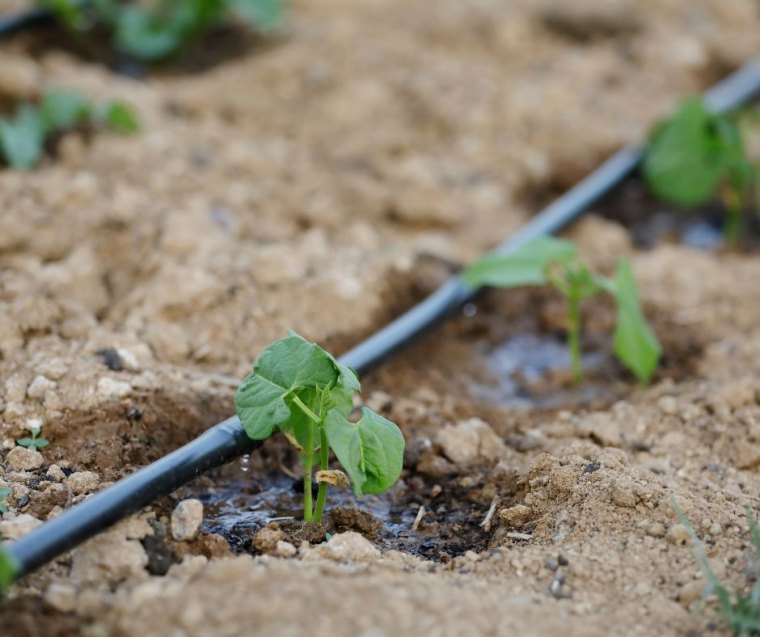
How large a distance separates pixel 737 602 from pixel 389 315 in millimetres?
1185

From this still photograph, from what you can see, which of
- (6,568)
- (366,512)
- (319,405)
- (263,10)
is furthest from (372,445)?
(263,10)

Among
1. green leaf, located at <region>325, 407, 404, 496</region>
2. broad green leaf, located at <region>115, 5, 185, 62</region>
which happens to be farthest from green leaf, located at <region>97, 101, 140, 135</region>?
green leaf, located at <region>325, 407, 404, 496</region>

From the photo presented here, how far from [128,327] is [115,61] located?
5.73ft

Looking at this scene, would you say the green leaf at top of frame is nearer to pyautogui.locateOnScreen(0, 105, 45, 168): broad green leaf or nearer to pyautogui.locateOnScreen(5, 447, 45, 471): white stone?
pyautogui.locateOnScreen(5, 447, 45, 471): white stone

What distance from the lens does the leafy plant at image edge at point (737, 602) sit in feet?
4.39

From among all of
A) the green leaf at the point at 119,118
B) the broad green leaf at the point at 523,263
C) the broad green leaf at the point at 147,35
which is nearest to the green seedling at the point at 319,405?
the broad green leaf at the point at 523,263

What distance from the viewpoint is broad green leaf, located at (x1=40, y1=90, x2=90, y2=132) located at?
9.25 ft

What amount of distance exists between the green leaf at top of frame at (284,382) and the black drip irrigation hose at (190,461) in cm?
14

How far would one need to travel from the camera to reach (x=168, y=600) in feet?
4.44

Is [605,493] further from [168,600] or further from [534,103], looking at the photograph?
[534,103]

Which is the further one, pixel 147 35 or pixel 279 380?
pixel 147 35

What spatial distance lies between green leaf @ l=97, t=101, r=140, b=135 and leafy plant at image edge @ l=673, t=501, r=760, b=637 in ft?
6.67

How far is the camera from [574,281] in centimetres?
224

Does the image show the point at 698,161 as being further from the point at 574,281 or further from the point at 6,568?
the point at 6,568
